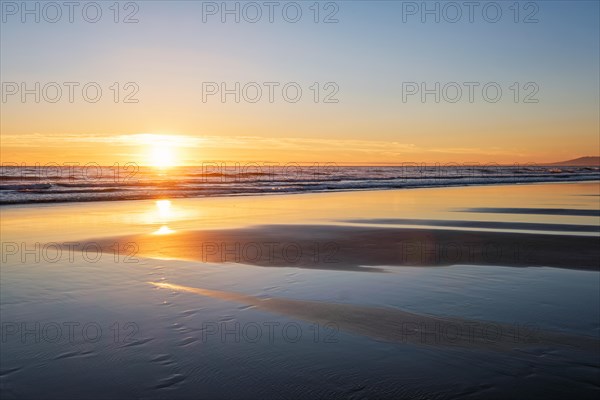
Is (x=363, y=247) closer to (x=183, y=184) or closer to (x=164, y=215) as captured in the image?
(x=164, y=215)

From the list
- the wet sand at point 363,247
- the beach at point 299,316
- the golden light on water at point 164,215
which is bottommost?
A: the beach at point 299,316

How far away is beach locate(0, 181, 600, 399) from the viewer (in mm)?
4414

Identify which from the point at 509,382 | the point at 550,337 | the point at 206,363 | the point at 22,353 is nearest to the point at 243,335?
the point at 206,363

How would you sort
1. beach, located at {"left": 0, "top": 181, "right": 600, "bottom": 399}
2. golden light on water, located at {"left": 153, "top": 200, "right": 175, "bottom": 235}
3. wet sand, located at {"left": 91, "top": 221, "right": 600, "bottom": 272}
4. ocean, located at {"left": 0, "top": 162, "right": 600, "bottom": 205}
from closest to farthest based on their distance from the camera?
beach, located at {"left": 0, "top": 181, "right": 600, "bottom": 399}
wet sand, located at {"left": 91, "top": 221, "right": 600, "bottom": 272}
golden light on water, located at {"left": 153, "top": 200, "right": 175, "bottom": 235}
ocean, located at {"left": 0, "top": 162, "right": 600, "bottom": 205}

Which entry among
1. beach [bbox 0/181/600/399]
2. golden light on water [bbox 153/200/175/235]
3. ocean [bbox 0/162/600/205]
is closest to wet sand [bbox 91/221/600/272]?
beach [bbox 0/181/600/399]

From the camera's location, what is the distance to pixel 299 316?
6.34 m

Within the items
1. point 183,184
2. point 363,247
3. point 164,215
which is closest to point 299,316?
point 363,247

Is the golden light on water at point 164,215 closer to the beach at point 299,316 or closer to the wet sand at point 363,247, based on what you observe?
the wet sand at point 363,247

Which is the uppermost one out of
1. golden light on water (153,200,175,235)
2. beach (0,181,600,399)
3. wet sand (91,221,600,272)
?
golden light on water (153,200,175,235)

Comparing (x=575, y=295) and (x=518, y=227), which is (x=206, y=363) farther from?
(x=518, y=227)

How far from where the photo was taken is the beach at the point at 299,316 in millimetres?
4414

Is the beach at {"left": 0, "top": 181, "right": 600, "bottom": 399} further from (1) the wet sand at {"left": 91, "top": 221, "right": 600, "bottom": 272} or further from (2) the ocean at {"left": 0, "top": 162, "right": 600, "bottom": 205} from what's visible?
(2) the ocean at {"left": 0, "top": 162, "right": 600, "bottom": 205}

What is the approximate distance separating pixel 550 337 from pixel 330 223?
11.7 meters

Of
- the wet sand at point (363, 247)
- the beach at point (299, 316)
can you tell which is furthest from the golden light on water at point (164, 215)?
the beach at point (299, 316)
